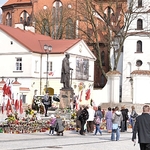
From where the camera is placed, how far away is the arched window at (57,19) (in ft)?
233

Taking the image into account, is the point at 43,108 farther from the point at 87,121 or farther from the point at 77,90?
the point at 77,90

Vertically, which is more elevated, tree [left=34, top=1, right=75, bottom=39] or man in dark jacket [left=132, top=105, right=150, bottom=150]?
tree [left=34, top=1, right=75, bottom=39]

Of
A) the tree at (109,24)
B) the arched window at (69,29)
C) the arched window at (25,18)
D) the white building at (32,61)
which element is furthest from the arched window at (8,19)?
the white building at (32,61)

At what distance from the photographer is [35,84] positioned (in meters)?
55.0

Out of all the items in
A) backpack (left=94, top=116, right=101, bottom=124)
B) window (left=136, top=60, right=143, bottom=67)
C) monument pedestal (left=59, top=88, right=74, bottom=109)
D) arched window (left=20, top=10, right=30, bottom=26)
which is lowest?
backpack (left=94, top=116, right=101, bottom=124)

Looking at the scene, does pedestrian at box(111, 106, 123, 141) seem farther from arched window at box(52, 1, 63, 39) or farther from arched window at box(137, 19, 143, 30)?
arched window at box(52, 1, 63, 39)

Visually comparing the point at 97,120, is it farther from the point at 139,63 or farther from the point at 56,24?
the point at 56,24

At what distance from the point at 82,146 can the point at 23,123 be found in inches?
242

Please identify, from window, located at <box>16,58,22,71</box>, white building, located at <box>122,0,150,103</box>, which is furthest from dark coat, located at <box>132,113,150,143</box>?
white building, located at <box>122,0,150,103</box>

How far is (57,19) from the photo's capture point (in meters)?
72.6

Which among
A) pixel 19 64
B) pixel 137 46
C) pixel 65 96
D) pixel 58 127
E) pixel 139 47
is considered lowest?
pixel 58 127

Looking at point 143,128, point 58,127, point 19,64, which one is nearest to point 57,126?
point 58,127

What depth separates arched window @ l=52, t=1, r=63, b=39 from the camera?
7100 cm

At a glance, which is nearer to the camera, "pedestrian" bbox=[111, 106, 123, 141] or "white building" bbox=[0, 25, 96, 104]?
"pedestrian" bbox=[111, 106, 123, 141]
